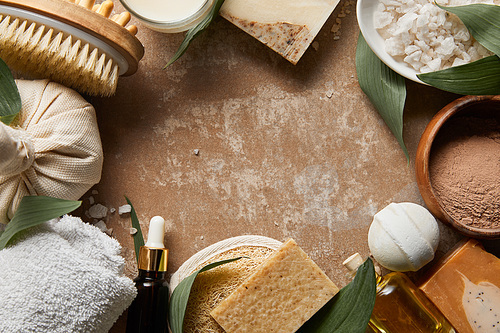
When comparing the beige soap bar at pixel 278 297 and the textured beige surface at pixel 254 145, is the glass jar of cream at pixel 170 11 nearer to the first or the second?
the textured beige surface at pixel 254 145

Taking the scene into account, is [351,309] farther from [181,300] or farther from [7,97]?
[7,97]

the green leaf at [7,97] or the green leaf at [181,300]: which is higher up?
the green leaf at [7,97]

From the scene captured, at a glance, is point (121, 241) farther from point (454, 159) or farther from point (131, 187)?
point (454, 159)

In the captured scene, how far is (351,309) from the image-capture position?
0.75 m

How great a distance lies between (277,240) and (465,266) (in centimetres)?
34

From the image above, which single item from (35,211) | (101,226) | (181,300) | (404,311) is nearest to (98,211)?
(101,226)

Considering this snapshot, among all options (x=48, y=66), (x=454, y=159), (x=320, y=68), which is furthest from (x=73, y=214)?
(x=454, y=159)

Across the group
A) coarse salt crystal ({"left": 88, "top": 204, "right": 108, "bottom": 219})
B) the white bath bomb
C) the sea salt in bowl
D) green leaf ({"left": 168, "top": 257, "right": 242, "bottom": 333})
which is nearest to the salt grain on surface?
the sea salt in bowl

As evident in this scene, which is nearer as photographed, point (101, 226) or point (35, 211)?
point (35, 211)

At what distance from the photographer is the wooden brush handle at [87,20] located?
2.30 ft

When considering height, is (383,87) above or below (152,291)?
above

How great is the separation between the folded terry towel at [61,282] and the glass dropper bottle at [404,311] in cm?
42

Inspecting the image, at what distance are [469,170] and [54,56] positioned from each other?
2.48 feet

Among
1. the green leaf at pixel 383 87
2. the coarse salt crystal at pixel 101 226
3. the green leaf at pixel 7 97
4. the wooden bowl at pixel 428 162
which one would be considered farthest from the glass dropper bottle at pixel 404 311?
the green leaf at pixel 7 97
